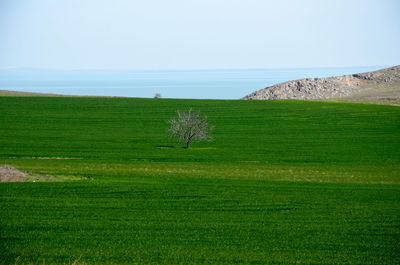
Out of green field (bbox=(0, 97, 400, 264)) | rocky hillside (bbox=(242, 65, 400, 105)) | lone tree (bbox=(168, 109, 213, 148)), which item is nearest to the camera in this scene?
green field (bbox=(0, 97, 400, 264))

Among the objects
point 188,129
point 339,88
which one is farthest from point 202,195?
point 339,88

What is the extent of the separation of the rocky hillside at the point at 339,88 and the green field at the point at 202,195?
51.8 meters

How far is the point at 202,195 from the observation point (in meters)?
25.2

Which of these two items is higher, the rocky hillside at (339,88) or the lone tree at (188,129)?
the rocky hillside at (339,88)

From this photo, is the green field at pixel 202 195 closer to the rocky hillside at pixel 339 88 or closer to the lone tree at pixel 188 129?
the lone tree at pixel 188 129

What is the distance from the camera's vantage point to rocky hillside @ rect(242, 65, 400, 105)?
114562 mm

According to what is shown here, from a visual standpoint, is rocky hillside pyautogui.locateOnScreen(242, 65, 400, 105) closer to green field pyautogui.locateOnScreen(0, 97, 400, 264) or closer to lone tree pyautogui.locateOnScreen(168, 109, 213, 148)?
green field pyautogui.locateOnScreen(0, 97, 400, 264)

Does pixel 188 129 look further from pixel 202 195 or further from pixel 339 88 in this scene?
pixel 339 88

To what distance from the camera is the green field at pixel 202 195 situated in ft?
52.9

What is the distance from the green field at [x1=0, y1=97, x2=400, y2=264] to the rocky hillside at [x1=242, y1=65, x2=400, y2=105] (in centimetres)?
5176

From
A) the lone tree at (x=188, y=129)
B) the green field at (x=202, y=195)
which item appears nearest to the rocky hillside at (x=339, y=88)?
the green field at (x=202, y=195)

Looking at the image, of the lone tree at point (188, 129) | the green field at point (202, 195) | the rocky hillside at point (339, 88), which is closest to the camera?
the green field at point (202, 195)

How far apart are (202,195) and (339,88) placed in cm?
10089

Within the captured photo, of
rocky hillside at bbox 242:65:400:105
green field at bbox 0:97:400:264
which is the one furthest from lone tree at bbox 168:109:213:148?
rocky hillside at bbox 242:65:400:105
